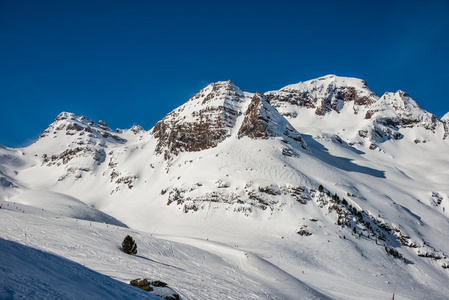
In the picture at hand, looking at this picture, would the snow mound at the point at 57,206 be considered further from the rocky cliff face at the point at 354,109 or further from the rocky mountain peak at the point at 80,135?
the rocky mountain peak at the point at 80,135

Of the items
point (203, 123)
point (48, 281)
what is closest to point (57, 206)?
point (48, 281)

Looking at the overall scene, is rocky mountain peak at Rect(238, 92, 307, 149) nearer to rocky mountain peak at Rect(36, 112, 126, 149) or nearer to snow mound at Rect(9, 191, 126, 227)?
snow mound at Rect(9, 191, 126, 227)

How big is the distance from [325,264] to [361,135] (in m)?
110

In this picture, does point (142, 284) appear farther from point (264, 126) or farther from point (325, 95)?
point (325, 95)

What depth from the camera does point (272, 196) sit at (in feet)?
193

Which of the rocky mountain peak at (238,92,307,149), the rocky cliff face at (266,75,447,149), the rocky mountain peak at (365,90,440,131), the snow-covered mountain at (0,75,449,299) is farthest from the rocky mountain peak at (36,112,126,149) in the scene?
the rocky mountain peak at (365,90,440,131)

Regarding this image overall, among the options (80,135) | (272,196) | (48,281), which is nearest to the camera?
(48,281)

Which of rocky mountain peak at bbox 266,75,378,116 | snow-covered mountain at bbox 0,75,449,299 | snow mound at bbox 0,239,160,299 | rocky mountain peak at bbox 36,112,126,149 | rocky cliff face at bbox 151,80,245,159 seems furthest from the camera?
rocky mountain peak at bbox 36,112,126,149

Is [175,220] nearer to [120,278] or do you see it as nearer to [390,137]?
[120,278]

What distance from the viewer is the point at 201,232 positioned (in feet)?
172

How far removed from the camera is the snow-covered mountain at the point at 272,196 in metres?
34.9

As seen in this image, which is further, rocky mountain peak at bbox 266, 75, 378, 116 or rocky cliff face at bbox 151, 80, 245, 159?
rocky mountain peak at bbox 266, 75, 378, 116

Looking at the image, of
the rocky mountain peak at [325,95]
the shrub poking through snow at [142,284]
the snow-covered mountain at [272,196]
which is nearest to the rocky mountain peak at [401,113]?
the snow-covered mountain at [272,196]

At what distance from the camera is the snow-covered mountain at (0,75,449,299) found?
3491 cm
